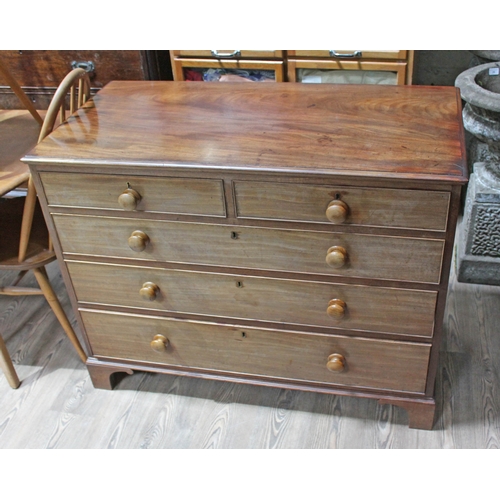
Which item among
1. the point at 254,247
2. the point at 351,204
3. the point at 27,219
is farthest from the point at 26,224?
the point at 351,204

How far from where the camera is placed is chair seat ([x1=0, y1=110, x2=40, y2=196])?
1.65 m

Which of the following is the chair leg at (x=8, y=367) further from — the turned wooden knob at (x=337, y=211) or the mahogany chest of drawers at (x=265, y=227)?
the turned wooden knob at (x=337, y=211)

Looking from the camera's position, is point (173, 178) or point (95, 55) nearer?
point (173, 178)

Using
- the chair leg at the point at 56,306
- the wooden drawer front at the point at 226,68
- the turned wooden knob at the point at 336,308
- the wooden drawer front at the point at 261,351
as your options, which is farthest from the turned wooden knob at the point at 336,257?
the wooden drawer front at the point at 226,68

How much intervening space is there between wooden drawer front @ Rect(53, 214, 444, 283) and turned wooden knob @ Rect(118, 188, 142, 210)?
0.07 m

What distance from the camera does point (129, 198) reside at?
1443 mm

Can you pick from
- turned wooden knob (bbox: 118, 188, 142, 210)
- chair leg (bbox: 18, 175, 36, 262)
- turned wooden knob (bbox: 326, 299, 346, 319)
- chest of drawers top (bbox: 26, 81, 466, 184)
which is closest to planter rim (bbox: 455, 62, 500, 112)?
chest of drawers top (bbox: 26, 81, 466, 184)

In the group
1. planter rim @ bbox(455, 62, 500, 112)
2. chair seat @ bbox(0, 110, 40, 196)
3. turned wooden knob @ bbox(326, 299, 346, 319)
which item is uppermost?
chair seat @ bbox(0, 110, 40, 196)

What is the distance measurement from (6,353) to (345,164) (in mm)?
1256

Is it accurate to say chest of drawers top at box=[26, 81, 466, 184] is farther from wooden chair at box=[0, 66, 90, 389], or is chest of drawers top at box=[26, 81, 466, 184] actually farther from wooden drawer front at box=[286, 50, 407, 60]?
wooden drawer front at box=[286, 50, 407, 60]

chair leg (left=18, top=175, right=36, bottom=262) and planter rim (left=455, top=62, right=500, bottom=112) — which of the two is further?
planter rim (left=455, top=62, right=500, bottom=112)
